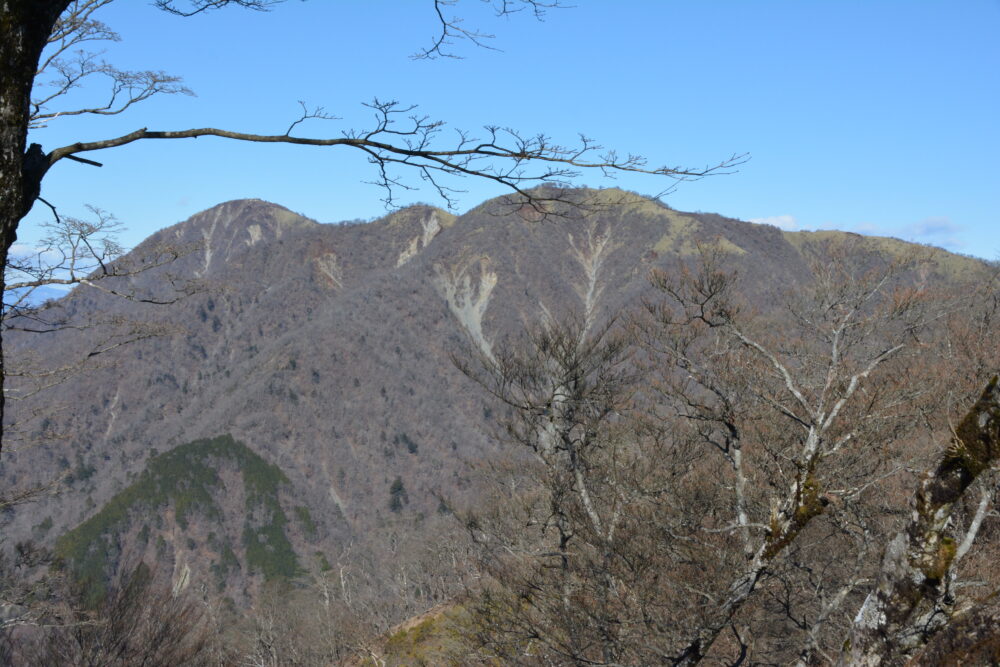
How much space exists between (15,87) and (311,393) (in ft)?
446

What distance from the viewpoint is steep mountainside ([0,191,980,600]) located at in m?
95.9

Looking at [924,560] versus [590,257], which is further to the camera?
[590,257]

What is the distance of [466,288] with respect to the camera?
171 meters

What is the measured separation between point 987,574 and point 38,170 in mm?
11663

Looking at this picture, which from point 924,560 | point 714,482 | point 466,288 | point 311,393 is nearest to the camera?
point 924,560

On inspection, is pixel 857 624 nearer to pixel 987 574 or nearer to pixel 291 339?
pixel 987 574

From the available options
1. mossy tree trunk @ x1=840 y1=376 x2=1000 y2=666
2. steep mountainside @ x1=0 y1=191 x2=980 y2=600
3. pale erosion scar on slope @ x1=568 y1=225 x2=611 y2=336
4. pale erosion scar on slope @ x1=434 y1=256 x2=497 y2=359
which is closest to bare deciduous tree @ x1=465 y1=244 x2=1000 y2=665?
mossy tree trunk @ x1=840 y1=376 x2=1000 y2=666

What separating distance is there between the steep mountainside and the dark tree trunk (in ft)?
185

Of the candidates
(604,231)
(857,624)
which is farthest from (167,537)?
(604,231)

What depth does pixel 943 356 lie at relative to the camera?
17688 millimetres

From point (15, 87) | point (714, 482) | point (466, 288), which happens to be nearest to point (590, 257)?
point (466, 288)

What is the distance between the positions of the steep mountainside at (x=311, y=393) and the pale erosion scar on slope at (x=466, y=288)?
509 mm

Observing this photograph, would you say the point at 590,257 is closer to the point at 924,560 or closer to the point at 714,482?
the point at 714,482

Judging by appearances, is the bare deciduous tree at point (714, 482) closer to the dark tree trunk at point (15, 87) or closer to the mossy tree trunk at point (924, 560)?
the mossy tree trunk at point (924, 560)
